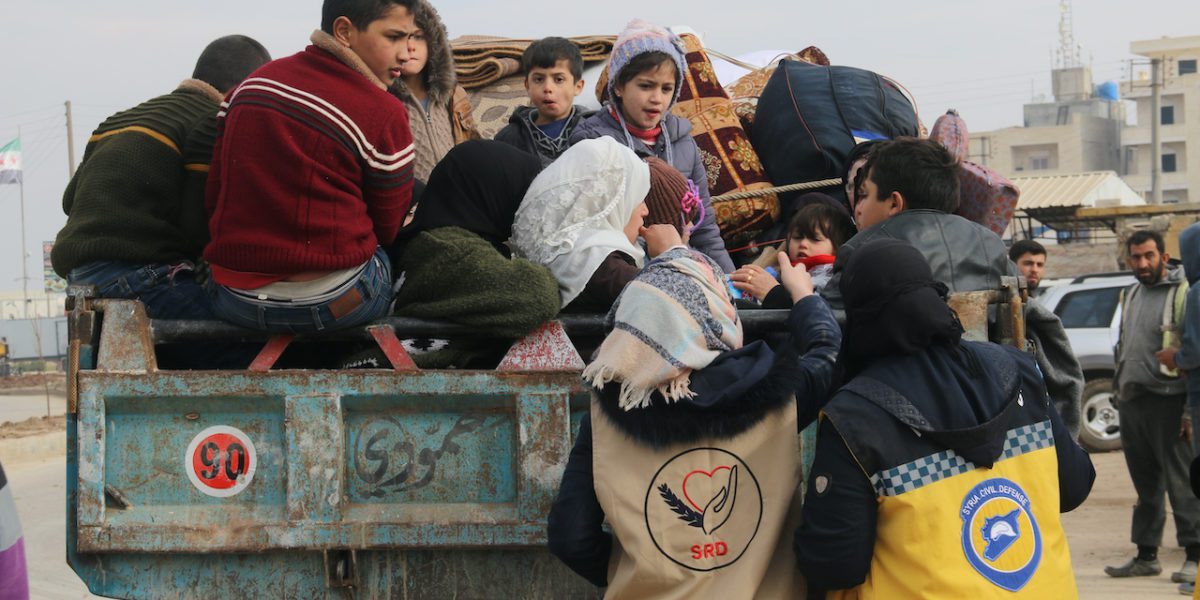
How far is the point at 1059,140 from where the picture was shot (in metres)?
67.2

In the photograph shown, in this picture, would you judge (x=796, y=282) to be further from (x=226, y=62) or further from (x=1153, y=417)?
(x=1153, y=417)

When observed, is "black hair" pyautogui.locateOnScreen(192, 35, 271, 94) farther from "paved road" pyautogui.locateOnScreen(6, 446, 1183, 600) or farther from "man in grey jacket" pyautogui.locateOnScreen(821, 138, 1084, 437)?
"paved road" pyautogui.locateOnScreen(6, 446, 1183, 600)

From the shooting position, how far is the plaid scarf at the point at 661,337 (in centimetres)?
278

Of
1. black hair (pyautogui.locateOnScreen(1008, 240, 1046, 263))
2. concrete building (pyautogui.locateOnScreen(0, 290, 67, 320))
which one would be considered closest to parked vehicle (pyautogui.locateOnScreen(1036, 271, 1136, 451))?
black hair (pyautogui.locateOnScreen(1008, 240, 1046, 263))

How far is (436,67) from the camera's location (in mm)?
4844

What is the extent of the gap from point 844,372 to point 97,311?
1.88m

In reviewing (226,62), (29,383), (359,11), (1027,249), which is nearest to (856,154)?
(359,11)

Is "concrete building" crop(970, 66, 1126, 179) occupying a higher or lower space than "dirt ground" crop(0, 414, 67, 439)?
higher

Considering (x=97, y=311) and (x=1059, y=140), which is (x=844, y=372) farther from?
(x=1059, y=140)

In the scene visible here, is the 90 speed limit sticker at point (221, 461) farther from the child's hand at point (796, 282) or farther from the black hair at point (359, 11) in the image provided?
the child's hand at point (796, 282)

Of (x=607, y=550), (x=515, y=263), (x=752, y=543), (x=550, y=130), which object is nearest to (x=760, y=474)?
(x=752, y=543)

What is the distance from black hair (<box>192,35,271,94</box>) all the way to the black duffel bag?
2.08 meters

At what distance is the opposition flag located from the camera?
3791 cm

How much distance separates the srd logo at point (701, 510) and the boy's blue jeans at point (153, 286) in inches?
56.2
